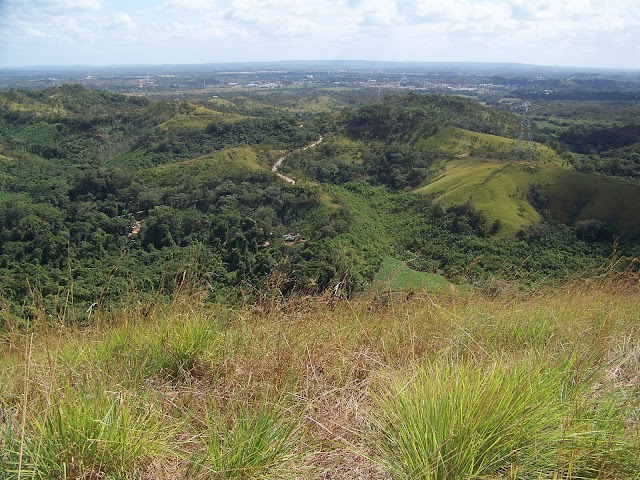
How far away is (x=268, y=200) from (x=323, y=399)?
35.3m

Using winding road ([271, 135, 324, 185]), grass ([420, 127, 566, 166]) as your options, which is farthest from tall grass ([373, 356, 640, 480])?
grass ([420, 127, 566, 166])

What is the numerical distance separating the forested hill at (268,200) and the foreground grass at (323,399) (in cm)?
113

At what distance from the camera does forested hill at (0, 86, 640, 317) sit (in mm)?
22953

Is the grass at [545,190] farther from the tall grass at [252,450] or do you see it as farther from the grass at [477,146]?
the tall grass at [252,450]

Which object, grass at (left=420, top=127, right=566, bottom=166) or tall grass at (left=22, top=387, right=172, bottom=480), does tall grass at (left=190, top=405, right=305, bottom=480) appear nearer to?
tall grass at (left=22, top=387, right=172, bottom=480)

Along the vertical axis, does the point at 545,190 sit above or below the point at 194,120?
below

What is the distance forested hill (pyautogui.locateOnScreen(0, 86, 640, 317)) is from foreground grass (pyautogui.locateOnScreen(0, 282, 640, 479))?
113cm

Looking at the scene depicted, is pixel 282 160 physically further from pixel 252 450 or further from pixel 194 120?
pixel 252 450

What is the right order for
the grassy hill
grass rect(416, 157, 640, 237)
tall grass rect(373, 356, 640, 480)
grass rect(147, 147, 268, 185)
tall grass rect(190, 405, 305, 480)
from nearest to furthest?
tall grass rect(373, 356, 640, 480) → tall grass rect(190, 405, 305, 480) → grass rect(416, 157, 640, 237) → grass rect(147, 147, 268, 185) → the grassy hill

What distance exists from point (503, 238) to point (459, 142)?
26.5 metres

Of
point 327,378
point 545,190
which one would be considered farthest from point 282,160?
point 327,378

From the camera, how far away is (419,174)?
4631 cm

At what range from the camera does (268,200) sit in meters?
37.1

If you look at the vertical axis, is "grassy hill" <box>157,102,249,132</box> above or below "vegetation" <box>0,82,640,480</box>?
above
